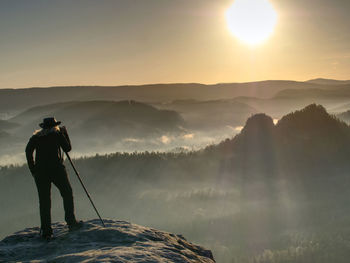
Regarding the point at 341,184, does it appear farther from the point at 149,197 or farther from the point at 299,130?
the point at 149,197

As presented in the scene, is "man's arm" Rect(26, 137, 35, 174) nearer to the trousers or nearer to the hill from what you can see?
the trousers

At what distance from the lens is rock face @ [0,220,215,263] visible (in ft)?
34.5

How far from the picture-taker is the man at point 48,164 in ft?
44.5

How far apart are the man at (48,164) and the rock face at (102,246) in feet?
3.04

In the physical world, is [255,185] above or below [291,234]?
above

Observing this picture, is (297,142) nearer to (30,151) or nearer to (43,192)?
(43,192)

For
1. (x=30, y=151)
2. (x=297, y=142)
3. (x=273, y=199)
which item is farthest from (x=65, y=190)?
(x=273, y=199)

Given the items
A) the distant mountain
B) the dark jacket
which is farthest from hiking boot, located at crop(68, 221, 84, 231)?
the distant mountain

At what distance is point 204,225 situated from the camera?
148m

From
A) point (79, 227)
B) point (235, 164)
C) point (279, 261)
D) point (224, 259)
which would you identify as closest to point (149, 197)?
point (235, 164)

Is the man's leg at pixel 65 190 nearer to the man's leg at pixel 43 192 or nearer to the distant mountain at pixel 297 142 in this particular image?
the man's leg at pixel 43 192

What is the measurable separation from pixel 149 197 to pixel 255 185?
60.4m

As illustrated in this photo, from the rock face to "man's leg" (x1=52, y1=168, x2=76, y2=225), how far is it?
0.53 metres

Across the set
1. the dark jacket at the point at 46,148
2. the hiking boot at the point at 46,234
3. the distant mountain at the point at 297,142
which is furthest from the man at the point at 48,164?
the distant mountain at the point at 297,142
